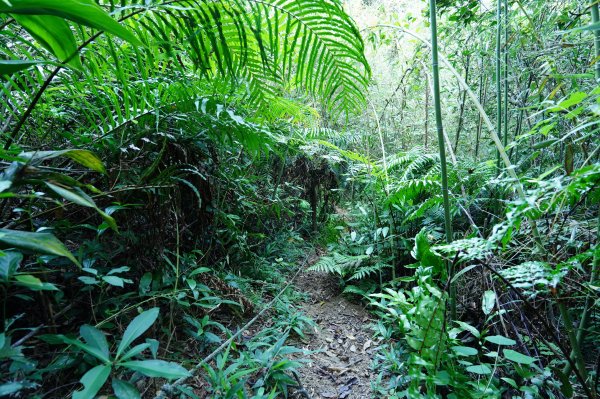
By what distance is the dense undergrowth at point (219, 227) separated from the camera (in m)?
0.83

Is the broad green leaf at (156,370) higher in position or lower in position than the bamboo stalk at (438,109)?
lower

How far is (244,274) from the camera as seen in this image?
2.17 m

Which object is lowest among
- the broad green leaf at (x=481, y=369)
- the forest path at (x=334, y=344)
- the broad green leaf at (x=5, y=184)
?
the forest path at (x=334, y=344)

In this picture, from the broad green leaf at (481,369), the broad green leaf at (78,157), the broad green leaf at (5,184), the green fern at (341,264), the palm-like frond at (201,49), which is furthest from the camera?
the green fern at (341,264)

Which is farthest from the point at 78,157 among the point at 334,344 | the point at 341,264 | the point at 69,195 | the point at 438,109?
the point at 341,264

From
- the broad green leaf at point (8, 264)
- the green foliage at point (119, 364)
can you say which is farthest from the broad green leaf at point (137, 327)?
the broad green leaf at point (8, 264)

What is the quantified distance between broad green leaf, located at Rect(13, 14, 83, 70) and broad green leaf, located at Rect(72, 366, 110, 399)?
70 cm

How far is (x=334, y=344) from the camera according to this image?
6.00 ft

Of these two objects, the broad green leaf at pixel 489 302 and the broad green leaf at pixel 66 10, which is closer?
the broad green leaf at pixel 66 10

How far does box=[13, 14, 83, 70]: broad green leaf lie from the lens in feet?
1.80

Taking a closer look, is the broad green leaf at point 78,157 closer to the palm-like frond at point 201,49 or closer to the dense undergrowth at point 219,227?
the dense undergrowth at point 219,227

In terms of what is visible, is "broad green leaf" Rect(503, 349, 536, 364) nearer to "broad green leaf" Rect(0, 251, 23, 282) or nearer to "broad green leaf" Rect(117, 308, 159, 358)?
"broad green leaf" Rect(117, 308, 159, 358)

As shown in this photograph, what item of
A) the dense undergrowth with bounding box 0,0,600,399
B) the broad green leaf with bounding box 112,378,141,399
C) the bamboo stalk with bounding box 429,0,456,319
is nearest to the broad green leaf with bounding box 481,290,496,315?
the dense undergrowth with bounding box 0,0,600,399

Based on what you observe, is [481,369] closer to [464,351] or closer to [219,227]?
[464,351]
